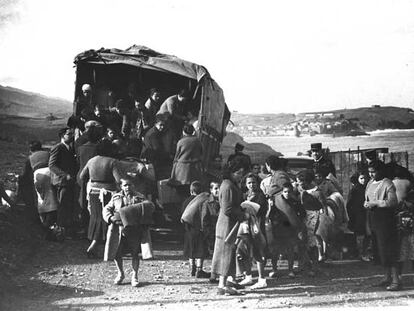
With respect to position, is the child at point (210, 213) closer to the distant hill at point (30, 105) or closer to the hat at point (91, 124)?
the hat at point (91, 124)

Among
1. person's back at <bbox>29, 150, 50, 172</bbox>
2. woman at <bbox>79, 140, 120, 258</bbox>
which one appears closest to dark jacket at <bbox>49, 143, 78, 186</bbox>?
person's back at <bbox>29, 150, 50, 172</bbox>

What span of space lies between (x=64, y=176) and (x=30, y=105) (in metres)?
2.09

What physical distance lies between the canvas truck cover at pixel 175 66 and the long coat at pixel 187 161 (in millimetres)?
365

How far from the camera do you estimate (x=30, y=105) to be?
8773 millimetres

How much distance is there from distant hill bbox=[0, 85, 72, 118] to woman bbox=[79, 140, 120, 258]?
2301 millimetres

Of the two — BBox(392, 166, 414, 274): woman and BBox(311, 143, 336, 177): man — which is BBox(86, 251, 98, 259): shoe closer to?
BBox(311, 143, 336, 177): man

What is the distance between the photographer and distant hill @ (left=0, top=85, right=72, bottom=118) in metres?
8.20

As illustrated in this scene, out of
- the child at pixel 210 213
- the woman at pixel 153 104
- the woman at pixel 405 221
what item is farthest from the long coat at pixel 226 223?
the woman at pixel 153 104

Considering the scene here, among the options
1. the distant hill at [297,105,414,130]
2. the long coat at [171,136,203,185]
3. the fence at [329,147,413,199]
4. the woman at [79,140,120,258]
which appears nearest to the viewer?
the woman at [79,140,120,258]

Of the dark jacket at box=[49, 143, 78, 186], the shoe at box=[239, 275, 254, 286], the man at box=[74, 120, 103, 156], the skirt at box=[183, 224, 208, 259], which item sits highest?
the man at box=[74, 120, 103, 156]

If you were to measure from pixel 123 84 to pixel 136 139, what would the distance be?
188 centimetres

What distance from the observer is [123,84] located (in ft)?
33.7

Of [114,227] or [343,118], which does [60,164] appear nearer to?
[114,227]

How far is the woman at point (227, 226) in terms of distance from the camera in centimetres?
547
